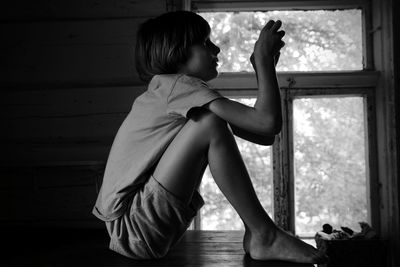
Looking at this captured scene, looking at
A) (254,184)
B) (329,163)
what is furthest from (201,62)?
(329,163)

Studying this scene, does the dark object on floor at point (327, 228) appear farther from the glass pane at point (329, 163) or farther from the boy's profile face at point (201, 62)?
the boy's profile face at point (201, 62)

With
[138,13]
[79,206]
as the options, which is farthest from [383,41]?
[79,206]

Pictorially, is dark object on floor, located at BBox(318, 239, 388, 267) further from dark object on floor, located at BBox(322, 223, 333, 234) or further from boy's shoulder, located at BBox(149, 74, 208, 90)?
boy's shoulder, located at BBox(149, 74, 208, 90)

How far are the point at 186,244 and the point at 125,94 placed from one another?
115cm

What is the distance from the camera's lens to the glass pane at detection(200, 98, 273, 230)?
258 centimetres

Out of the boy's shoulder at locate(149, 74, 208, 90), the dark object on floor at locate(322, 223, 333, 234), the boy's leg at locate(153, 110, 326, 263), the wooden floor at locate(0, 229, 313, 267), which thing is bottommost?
the dark object on floor at locate(322, 223, 333, 234)

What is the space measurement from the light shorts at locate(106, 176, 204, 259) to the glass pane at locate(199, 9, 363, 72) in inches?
57.9

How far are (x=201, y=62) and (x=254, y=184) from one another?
1.31 metres

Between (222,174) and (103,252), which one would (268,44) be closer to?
(222,174)

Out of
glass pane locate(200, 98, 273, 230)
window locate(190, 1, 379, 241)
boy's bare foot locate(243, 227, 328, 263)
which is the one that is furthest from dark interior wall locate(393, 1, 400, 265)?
boy's bare foot locate(243, 227, 328, 263)

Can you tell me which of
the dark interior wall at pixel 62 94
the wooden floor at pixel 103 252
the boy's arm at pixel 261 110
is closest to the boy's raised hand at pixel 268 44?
the boy's arm at pixel 261 110

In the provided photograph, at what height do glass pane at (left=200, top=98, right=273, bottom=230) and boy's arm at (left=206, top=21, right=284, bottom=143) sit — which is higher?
boy's arm at (left=206, top=21, right=284, bottom=143)

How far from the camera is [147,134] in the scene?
4.38 ft

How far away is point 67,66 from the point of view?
2576 mm
